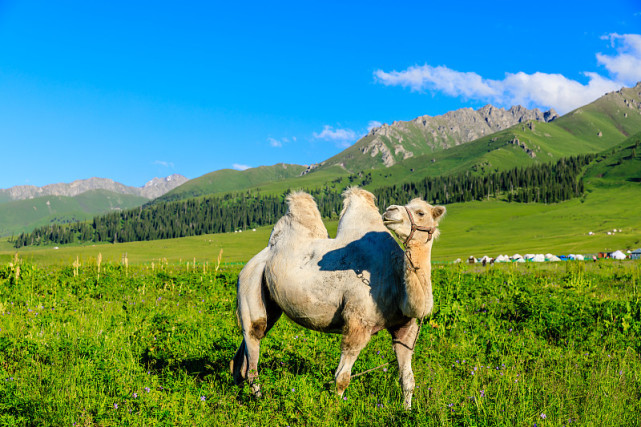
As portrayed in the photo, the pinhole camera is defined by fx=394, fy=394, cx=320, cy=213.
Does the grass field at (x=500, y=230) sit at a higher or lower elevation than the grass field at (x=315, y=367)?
lower

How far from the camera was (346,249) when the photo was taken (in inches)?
198

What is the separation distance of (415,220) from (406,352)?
69.9 inches

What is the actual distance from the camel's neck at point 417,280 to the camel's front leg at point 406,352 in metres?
0.63

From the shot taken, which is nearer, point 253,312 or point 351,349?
point 351,349

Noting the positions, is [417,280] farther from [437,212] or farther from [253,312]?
[253,312]

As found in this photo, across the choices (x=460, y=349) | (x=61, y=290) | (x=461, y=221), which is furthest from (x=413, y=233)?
(x=461, y=221)

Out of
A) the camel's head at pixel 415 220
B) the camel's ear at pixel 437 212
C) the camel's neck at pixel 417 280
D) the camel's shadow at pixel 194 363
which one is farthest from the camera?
the camel's shadow at pixel 194 363

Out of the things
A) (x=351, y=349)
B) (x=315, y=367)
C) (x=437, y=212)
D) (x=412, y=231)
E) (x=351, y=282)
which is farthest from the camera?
(x=315, y=367)

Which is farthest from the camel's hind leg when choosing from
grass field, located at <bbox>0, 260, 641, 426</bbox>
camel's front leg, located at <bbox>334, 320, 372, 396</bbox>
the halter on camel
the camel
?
the halter on camel

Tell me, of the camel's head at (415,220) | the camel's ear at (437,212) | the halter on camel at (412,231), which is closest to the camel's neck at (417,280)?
the halter on camel at (412,231)

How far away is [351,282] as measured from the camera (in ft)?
15.8

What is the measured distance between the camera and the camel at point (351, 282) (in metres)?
4.23

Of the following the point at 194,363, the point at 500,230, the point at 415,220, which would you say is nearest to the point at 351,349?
the point at 415,220

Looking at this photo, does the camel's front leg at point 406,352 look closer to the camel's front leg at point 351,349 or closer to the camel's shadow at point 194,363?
the camel's front leg at point 351,349
